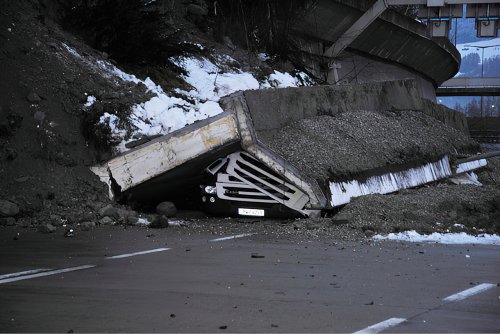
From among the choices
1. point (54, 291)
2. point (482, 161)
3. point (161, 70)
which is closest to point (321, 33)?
point (482, 161)

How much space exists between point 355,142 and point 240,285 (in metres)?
11.2

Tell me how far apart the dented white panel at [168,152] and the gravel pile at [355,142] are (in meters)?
0.97

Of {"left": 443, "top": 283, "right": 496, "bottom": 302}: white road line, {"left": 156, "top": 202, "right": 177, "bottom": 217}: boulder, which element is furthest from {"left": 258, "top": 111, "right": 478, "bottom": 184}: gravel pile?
{"left": 443, "top": 283, "right": 496, "bottom": 302}: white road line

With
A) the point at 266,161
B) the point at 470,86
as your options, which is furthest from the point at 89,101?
the point at 470,86

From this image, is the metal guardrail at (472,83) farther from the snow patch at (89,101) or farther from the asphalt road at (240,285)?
the asphalt road at (240,285)

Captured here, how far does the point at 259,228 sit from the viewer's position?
15094 millimetres

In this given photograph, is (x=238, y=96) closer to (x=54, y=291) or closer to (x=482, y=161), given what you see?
(x=54, y=291)

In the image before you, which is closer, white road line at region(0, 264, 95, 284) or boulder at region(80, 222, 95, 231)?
white road line at region(0, 264, 95, 284)

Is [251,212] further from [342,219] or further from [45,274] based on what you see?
[45,274]

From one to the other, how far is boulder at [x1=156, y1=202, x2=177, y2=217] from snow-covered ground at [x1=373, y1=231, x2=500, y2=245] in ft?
13.7

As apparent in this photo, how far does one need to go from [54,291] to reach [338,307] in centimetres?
268

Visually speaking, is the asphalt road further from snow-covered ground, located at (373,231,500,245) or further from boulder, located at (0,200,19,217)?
boulder, located at (0,200,19,217)

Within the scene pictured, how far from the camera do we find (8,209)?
14.1 m

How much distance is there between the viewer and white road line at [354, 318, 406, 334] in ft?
21.8
